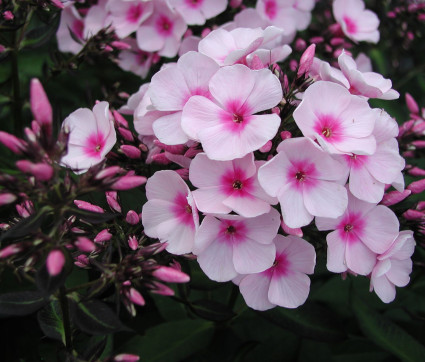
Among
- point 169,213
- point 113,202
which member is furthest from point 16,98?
point 169,213

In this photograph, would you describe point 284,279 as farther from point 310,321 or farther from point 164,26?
point 164,26

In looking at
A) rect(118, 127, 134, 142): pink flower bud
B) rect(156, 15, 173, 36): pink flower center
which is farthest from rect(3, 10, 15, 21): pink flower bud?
rect(156, 15, 173, 36): pink flower center

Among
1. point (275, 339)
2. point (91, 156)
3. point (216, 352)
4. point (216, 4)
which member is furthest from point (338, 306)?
point (216, 4)

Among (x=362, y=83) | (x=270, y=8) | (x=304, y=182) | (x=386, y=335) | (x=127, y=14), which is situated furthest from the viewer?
(x=270, y=8)

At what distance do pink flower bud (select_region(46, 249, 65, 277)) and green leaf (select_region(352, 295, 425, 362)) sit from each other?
92 cm

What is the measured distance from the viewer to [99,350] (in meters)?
1.12

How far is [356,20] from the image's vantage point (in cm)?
192

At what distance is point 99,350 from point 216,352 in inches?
20.5

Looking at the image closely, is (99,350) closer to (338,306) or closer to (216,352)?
(216,352)

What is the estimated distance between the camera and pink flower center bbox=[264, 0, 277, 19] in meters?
1.86

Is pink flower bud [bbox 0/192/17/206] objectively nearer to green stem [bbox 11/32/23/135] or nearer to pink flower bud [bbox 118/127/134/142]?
pink flower bud [bbox 118/127/134/142]

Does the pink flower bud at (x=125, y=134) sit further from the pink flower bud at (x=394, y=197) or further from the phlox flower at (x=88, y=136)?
the pink flower bud at (x=394, y=197)

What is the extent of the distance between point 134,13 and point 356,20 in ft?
2.78

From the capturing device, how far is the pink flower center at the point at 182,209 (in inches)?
45.6
